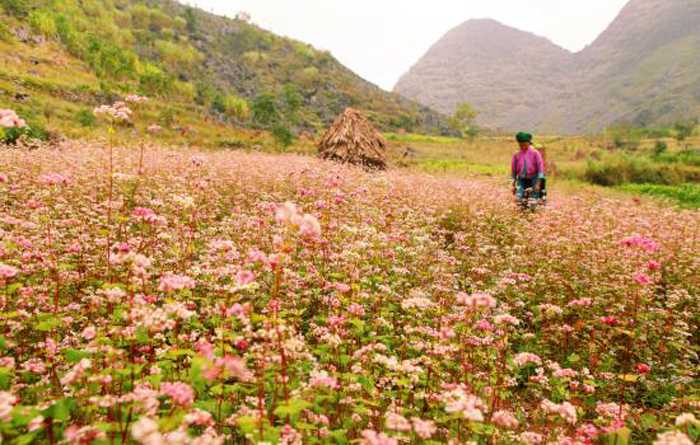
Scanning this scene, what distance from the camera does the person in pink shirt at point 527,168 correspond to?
1203 centimetres

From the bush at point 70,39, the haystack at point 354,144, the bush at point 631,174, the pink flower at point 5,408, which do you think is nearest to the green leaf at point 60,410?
the pink flower at point 5,408

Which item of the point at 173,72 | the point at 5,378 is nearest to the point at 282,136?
the point at 5,378

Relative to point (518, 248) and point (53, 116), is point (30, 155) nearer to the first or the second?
point (518, 248)

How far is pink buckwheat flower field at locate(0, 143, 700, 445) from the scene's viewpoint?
3.02 metres

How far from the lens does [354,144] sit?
23828mm

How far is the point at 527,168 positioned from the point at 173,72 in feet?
385

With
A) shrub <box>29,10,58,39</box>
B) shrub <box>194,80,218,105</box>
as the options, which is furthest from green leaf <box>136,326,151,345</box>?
shrub <box>29,10,58,39</box>

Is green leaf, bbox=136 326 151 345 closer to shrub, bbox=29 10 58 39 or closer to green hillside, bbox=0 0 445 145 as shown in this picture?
green hillside, bbox=0 0 445 145

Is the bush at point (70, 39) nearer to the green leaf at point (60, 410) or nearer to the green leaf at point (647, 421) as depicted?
the green leaf at point (60, 410)

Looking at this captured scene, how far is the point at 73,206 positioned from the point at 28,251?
3774mm

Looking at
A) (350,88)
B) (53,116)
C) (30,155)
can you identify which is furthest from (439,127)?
(30,155)

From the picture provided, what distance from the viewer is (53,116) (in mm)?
37219

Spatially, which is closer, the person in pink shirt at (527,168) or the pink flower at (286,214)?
the pink flower at (286,214)

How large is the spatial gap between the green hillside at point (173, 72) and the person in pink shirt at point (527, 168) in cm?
2445
